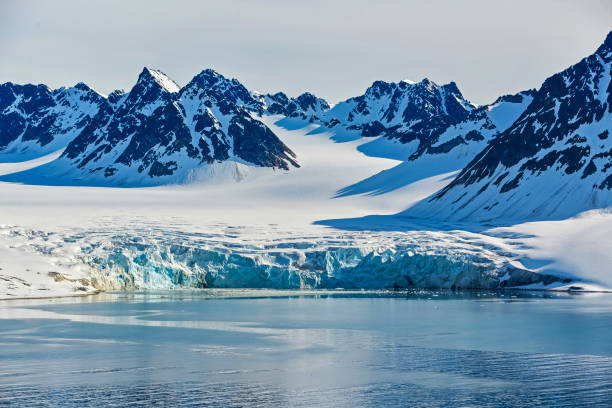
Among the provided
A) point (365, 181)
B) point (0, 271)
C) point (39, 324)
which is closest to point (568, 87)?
point (365, 181)

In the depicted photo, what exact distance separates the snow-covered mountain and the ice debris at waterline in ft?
150

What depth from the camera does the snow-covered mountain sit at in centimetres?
13538

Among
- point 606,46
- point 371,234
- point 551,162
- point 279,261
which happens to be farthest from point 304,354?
point 606,46

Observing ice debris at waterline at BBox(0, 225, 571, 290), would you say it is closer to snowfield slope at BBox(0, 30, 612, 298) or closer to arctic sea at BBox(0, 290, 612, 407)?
snowfield slope at BBox(0, 30, 612, 298)

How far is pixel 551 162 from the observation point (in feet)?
480

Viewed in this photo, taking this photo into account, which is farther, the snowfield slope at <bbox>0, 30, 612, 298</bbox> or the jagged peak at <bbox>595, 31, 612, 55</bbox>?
the jagged peak at <bbox>595, 31, 612, 55</bbox>

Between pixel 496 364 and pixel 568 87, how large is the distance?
13761cm

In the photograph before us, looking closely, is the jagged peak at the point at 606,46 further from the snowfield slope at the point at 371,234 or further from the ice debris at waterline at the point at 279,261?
the ice debris at waterline at the point at 279,261

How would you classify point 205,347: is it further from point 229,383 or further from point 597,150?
point 597,150

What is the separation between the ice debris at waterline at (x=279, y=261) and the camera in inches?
3314

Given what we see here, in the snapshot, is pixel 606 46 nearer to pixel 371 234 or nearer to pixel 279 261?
pixel 371 234

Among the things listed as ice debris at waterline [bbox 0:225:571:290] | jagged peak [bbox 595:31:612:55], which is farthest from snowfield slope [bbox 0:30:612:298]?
jagged peak [bbox 595:31:612:55]

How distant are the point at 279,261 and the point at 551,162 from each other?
75.3 m

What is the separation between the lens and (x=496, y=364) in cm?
3844
